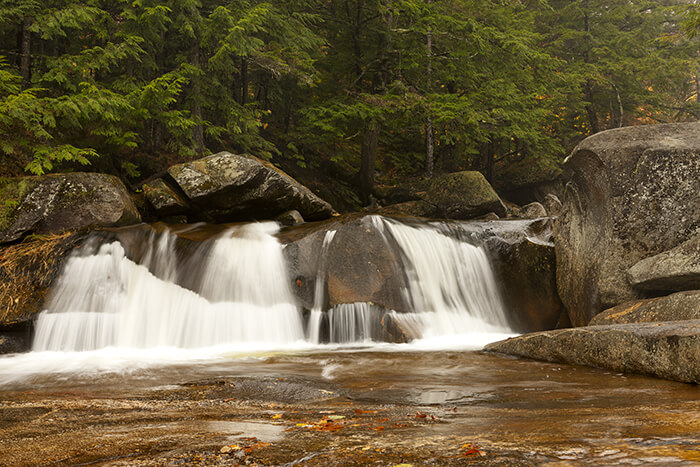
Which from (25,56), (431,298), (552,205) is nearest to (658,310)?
(431,298)

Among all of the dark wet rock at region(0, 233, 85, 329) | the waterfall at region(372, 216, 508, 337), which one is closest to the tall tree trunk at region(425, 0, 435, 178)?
the waterfall at region(372, 216, 508, 337)

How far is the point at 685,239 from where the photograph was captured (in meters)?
7.26

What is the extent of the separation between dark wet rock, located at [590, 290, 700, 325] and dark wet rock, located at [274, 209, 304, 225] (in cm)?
602

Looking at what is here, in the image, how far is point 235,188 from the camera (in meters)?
9.99

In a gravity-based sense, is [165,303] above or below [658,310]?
above

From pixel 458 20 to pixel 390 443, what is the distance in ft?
47.5

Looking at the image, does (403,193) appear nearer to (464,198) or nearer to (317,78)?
(464,198)

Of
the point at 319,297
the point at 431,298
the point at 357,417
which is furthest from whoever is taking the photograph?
the point at 431,298

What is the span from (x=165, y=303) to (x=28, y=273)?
6.73 feet

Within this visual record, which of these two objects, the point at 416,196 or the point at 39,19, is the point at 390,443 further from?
the point at 416,196

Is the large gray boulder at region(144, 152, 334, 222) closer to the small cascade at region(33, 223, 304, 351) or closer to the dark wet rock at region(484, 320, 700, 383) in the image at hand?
the small cascade at region(33, 223, 304, 351)

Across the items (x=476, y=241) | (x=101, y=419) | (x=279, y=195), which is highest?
(x=279, y=195)

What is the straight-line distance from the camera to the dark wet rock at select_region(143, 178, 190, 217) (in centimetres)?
990

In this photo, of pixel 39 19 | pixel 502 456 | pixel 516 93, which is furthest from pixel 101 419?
pixel 516 93
